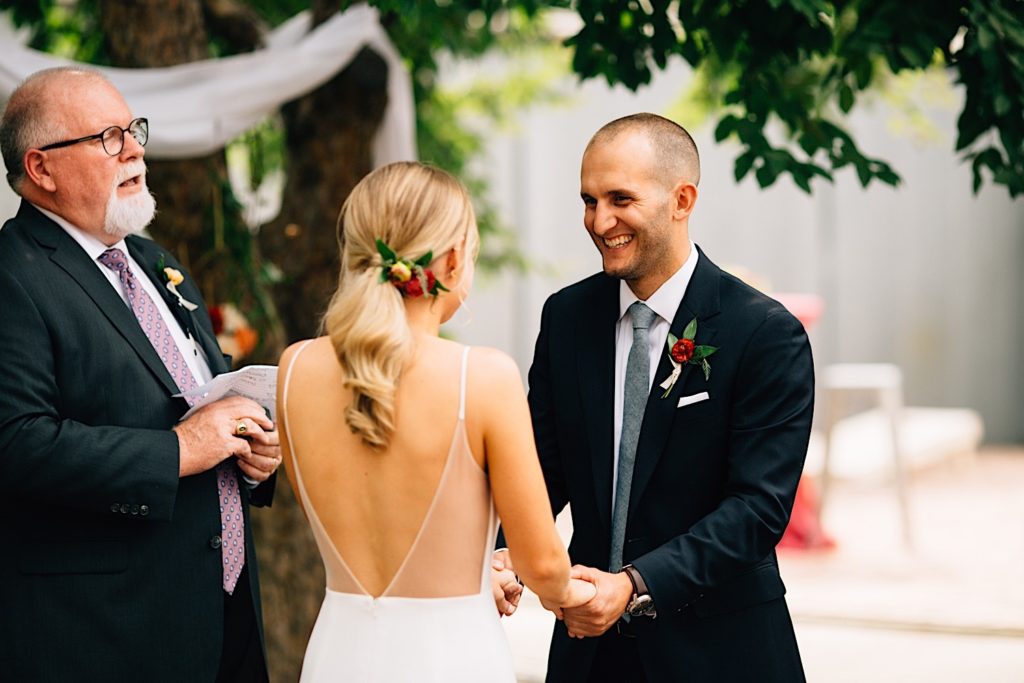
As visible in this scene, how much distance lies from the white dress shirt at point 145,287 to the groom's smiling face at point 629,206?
1.07 metres

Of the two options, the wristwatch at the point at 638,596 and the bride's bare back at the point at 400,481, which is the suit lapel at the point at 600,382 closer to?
the wristwatch at the point at 638,596

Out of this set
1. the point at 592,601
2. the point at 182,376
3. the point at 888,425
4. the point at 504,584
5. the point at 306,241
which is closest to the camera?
the point at 592,601

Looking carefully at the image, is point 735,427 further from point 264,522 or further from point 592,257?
point 592,257

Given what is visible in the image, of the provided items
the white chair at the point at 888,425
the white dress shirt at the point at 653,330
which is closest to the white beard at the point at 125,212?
the white dress shirt at the point at 653,330

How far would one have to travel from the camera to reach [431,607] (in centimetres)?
243

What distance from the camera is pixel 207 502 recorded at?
123 inches

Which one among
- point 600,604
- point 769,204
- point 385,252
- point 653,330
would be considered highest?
point 769,204

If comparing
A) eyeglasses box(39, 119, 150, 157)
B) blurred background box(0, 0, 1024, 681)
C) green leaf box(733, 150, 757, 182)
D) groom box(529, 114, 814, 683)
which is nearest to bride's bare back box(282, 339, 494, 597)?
groom box(529, 114, 814, 683)

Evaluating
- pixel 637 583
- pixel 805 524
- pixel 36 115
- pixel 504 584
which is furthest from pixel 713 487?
pixel 805 524

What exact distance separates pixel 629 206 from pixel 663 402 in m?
0.45

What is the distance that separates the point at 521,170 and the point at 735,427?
462 inches

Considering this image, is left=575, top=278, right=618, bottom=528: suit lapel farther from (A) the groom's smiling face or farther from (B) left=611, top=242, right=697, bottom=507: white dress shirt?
(A) the groom's smiling face

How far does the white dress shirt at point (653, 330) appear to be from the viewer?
293cm

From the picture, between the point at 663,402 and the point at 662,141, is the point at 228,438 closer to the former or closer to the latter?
the point at 663,402
